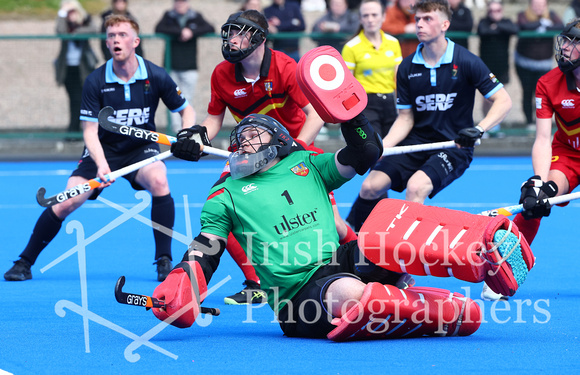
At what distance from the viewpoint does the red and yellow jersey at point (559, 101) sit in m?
5.21

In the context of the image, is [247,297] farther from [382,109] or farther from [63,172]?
[63,172]

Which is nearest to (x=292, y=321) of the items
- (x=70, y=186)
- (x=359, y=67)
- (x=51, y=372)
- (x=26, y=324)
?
(x=51, y=372)

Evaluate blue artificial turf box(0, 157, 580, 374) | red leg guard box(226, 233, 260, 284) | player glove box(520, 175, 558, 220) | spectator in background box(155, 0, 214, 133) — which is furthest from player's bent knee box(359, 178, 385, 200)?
spectator in background box(155, 0, 214, 133)

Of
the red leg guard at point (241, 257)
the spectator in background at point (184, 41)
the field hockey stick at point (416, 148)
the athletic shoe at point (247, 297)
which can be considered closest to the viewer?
the athletic shoe at point (247, 297)

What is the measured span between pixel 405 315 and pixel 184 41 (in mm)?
8272

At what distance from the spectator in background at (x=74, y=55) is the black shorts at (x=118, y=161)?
18.9 feet

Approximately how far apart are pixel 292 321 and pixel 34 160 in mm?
8665

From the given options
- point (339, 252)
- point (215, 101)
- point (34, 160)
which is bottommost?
point (34, 160)

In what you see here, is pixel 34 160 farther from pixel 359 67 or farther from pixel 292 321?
pixel 292 321

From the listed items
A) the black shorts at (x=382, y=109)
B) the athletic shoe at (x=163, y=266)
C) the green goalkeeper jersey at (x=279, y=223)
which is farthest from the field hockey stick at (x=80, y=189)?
the black shorts at (x=382, y=109)

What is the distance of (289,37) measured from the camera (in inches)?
449

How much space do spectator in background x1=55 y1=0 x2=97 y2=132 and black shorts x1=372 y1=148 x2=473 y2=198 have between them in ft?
21.7

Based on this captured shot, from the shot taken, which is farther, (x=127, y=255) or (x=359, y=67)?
(x=359, y=67)

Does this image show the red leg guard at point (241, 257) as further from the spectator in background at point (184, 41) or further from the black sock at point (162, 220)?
the spectator in background at point (184, 41)
